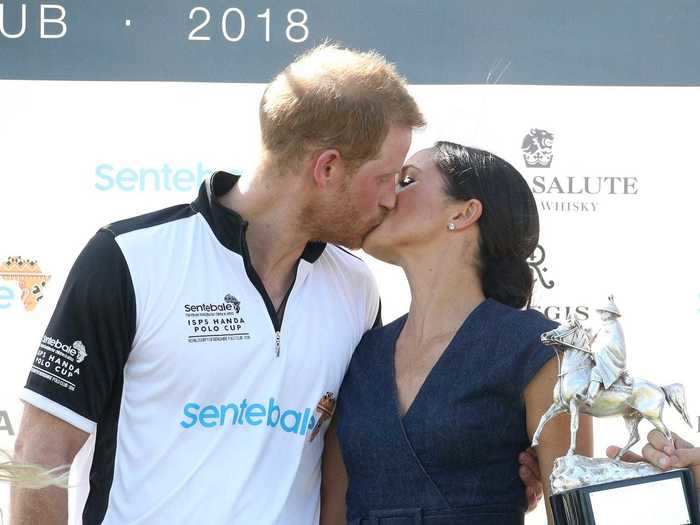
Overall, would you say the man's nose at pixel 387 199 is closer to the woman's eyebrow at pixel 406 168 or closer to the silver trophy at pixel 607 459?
the woman's eyebrow at pixel 406 168

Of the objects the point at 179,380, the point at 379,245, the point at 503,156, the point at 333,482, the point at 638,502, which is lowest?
the point at 638,502

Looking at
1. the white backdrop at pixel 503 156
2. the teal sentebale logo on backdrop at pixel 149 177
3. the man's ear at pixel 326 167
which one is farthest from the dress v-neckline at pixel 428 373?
the teal sentebale logo on backdrop at pixel 149 177

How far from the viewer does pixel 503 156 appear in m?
3.72

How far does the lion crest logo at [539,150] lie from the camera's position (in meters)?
3.71

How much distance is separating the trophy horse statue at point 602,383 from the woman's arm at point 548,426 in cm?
27

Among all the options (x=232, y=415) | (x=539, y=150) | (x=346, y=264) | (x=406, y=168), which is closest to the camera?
(x=232, y=415)

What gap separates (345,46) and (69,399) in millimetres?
1872

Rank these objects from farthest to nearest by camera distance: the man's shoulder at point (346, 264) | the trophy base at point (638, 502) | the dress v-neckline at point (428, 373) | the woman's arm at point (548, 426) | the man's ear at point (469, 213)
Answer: the man's shoulder at point (346, 264), the man's ear at point (469, 213), the dress v-neckline at point (428, 373), the woman's arm at point (548, 426), the trophy base at point (638, 502)

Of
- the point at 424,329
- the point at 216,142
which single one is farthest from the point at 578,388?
the point at 216,142

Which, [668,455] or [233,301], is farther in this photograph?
[233,301]

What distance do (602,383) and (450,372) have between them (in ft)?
1.57

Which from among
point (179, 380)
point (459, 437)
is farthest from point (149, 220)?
point (459, 437)

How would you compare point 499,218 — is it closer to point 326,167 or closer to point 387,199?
point 387,199

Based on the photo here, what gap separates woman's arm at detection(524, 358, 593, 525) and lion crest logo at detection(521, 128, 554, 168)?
5.41ft
